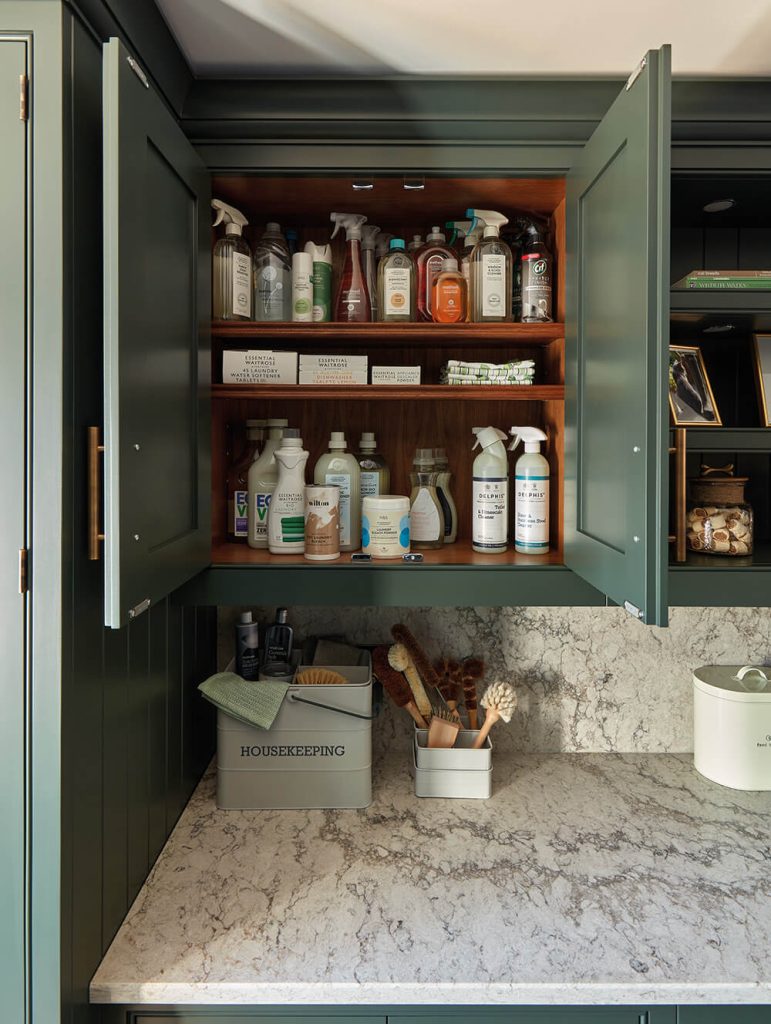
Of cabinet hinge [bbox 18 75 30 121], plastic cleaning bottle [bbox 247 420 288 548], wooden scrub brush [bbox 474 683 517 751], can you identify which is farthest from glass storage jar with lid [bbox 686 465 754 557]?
cabinet hinge [bbox 18 75 30 121]

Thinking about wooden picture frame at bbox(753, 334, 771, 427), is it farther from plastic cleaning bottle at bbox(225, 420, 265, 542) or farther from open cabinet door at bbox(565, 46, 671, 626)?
plastic cleaning bottle at bbox(225, 420, 265, 542)

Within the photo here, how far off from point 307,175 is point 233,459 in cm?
61

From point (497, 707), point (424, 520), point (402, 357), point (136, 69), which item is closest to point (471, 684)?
point (497, 707)

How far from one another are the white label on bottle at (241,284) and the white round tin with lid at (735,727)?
4.01 ft

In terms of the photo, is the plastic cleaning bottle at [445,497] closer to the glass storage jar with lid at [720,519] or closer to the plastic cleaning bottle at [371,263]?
the plastic cleaning bottle at [371,263]

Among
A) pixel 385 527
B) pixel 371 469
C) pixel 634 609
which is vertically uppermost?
pixel 371 469

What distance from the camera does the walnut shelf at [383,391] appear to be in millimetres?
1339

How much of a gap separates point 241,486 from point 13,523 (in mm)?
669

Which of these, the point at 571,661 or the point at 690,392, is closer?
the point at 690,392

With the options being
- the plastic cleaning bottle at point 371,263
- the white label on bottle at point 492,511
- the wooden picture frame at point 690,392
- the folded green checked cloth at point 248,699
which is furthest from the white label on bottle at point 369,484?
the wooden picture frame at point 690,392

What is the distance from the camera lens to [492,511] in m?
1.41

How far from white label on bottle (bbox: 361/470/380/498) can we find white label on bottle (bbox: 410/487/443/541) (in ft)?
0.29

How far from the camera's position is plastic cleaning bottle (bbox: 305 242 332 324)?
1413 mm

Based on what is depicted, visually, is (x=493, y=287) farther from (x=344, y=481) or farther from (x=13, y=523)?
(x=13, y=523)
